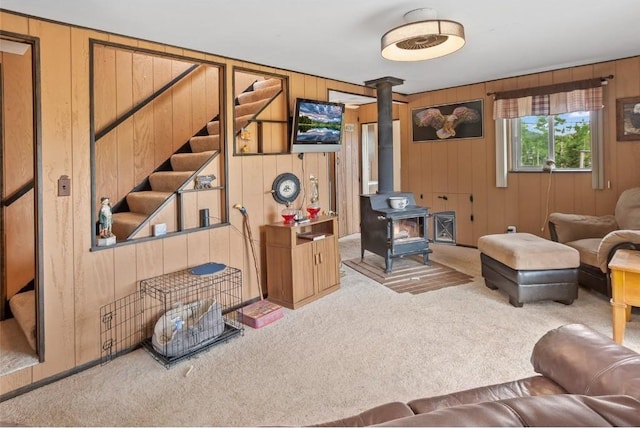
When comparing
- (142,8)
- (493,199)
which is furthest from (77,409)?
(493,199)

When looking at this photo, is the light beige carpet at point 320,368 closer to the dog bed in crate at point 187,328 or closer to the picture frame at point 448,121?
the dog bed in crate at point 187,328

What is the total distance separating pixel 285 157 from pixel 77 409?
2705mm

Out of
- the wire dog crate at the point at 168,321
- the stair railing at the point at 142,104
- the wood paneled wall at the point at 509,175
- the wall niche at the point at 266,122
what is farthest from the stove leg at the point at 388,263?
the stair railing at the point at 142,104

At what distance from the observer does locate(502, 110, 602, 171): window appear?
14.8 ft

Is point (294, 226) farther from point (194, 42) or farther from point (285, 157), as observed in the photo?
point (194, 42)

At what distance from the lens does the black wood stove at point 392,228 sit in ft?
14.5

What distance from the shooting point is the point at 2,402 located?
2.20 meters

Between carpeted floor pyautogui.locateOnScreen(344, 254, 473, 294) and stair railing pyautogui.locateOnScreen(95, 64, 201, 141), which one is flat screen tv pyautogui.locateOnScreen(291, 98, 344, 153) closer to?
stair railing pyautogui.locateOnScreen(95, 64, 201, 141)

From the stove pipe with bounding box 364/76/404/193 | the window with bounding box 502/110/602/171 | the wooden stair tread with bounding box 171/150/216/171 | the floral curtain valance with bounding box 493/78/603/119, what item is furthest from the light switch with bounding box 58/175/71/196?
the window with bounding box 502/110/602/171

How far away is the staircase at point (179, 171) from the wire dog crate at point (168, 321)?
0.48m

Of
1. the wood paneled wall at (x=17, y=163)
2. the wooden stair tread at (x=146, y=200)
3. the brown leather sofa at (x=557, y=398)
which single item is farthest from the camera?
the wooden stair tread at (x=146, y=200)

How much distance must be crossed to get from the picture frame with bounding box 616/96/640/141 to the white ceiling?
19.0 inches

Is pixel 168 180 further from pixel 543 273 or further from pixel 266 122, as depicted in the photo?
pixel 543 273

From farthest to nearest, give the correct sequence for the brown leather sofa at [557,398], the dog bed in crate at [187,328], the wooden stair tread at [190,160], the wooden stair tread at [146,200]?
the wooden stair tread at [190,160] → the wooden stair tread at [146,200] → the dog bed in crate at [187,328] → the brown leather sofa at [557,398]
